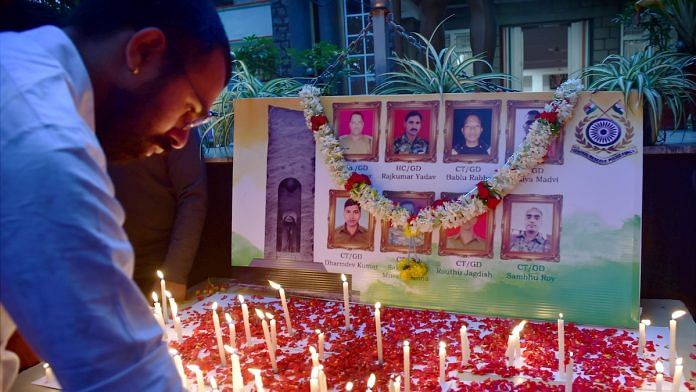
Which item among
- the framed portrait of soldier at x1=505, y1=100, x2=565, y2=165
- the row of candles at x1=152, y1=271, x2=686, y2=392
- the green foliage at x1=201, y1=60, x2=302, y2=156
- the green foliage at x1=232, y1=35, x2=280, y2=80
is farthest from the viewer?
the green foliage at x1=232, y1=35, x2=280, y2=80

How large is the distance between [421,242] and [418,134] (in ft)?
1.50

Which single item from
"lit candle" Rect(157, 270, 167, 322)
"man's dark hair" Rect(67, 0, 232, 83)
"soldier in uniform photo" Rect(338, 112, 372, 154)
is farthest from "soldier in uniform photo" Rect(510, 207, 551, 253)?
"man's dark hair" Rect(67, 0, 232, 83)

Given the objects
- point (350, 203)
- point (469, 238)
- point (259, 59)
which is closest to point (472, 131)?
point (469, 238)

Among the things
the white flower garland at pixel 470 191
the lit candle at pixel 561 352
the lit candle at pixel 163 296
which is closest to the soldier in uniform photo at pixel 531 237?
the white flower garland at pixel 470 191

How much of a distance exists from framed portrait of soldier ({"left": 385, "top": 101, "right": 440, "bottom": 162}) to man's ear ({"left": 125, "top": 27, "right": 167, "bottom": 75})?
66.9 inches

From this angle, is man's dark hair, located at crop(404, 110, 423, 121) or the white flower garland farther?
man's dark hair, located at crop(404, 110, 423, 121)

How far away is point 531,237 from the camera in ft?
7.32

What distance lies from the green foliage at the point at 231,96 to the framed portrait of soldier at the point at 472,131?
82cm

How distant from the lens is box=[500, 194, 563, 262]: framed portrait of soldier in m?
2.20

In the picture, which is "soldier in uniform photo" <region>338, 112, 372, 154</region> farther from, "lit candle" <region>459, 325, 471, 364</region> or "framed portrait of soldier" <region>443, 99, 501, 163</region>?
"lit candle" <region>459, 325, 471, 364</region>

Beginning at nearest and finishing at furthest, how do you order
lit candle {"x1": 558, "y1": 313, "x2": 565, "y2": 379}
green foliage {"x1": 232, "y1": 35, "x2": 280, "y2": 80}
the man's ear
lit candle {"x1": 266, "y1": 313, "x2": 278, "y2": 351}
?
the man's ear
lit candle {"x1": 558, "y1": 313, "x2": 565, "y2": 379}
lit candle {"x1": 266, "y1": 313, "x2": 278, "y2": 351}
green foliage {"x1": 232, "y1": 35, "x2": 280, "y2": 80}

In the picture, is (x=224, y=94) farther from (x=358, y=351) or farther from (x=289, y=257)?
(x=358, y=351)

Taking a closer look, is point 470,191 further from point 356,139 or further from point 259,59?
point 259,59

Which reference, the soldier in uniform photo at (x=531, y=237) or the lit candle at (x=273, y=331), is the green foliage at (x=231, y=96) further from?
the soldier in uniform photo at (x=531, y=237)
